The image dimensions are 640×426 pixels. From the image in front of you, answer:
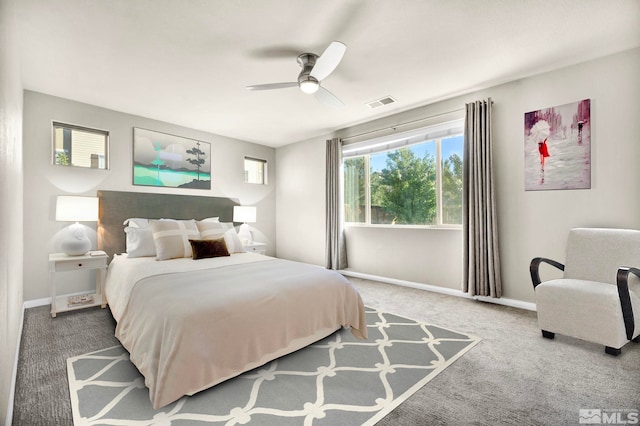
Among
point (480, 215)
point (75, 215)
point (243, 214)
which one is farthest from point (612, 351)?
point (75, 215)

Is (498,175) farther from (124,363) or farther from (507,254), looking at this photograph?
(124,363)

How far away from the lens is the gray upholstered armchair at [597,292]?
7.00 feet

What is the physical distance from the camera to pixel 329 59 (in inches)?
92.2

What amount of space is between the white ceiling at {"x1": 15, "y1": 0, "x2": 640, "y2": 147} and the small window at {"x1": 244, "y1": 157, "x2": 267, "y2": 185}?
203 cm

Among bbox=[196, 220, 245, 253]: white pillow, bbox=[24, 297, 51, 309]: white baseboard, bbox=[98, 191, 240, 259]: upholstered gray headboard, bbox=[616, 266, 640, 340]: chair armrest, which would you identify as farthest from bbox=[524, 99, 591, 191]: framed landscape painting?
bbox=[24, 297, 51, 309]: white baseboard

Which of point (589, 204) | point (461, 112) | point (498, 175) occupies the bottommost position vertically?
point (589, 204)

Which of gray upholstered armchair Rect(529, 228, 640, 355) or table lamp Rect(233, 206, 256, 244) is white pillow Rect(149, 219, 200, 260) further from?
Result: gray upholstered armchair Rect(529, 228, 640, 355)

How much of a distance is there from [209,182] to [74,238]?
6.91 ft

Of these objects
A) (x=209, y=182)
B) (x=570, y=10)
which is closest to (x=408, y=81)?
(x=570, y=10)

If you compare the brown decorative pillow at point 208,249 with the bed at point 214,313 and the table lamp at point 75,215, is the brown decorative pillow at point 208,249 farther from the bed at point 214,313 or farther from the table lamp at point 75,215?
the table lamp at point 75,215

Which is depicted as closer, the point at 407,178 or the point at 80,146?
the point at 80,146

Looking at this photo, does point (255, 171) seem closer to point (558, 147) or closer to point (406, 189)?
point (406, 189)

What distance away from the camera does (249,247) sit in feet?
15.3

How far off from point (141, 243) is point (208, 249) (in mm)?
828
